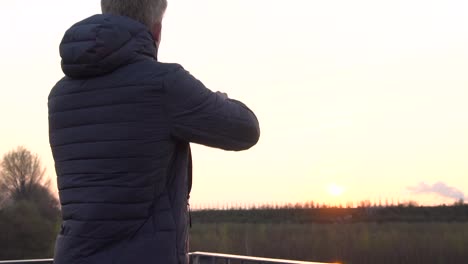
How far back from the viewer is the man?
1.24 m

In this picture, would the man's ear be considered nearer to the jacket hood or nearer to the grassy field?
the jacket hood

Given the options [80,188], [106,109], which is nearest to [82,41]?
[106,109]

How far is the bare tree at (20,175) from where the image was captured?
14945 mm

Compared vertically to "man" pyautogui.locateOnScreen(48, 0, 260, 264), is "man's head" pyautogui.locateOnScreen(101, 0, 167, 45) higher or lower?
higher

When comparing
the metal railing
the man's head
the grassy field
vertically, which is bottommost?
the metal railing

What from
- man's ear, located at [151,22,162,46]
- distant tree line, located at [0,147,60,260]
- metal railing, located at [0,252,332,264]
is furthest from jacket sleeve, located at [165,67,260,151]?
distant tree line, located at [0,147,60,260]

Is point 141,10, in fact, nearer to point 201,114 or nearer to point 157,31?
point 157,31

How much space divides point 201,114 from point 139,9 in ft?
0.79

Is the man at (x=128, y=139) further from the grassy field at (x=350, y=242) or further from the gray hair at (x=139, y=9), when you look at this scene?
the grassy field at (x=350, y=242)

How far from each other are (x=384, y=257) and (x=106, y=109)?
12537mm

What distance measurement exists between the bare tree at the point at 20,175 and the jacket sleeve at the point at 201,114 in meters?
13.5

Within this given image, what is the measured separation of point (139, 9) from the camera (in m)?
1.34

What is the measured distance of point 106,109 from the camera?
1271 millimetres

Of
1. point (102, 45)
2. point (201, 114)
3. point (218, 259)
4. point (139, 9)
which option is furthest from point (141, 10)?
point (218, 259)
